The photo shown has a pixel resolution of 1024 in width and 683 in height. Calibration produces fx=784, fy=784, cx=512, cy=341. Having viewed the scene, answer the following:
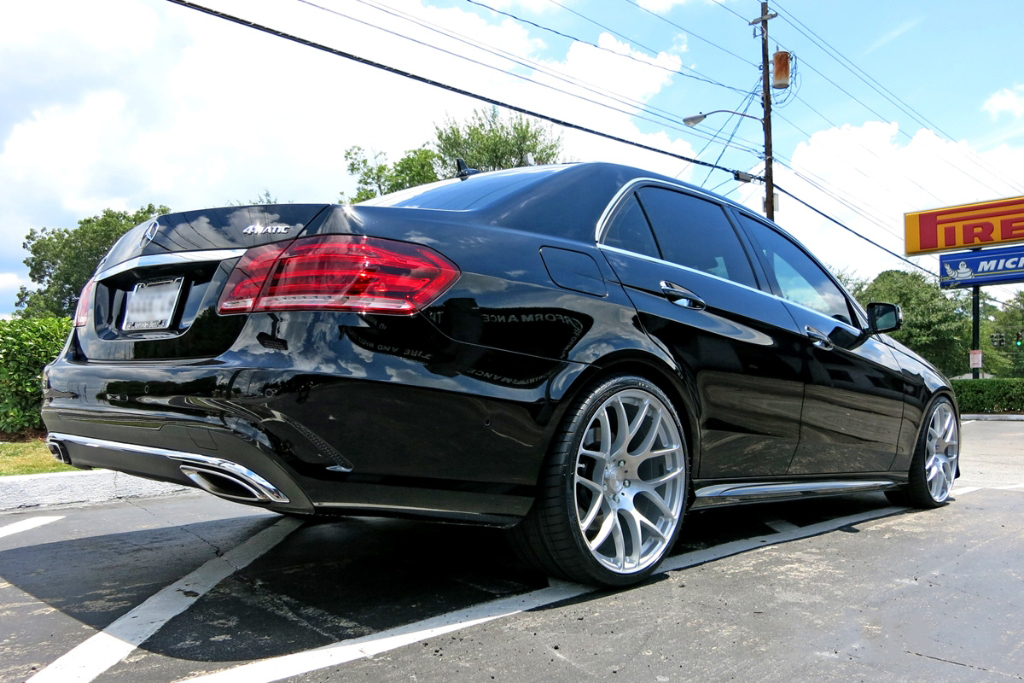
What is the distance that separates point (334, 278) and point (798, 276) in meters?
2.78

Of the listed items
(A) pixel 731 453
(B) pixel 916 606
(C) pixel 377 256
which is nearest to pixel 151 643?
(C) pixel 377 256

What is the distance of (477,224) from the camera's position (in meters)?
2.54

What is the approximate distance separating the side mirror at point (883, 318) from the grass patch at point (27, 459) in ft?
18.1

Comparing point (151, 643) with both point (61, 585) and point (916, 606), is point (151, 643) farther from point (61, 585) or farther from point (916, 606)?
point (916, 606)

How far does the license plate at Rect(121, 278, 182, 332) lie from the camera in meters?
2.40

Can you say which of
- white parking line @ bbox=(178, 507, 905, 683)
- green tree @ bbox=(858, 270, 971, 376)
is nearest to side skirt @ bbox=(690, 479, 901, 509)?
white parking line @ bbox=(178, 507, 905, 683)

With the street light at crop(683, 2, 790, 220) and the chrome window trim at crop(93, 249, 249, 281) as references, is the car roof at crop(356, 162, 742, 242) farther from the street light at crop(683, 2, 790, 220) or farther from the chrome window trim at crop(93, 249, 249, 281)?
the street light at crop(683, 2, 790, 220)

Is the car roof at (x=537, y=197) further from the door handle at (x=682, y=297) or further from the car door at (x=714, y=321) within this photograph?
the door handle at (x=682, y=297)

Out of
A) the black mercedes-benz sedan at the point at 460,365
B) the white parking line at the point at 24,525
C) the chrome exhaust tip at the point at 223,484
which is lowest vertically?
the white parking line at the point at 24,525

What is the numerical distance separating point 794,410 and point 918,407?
1.57m

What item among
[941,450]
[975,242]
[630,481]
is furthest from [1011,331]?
[630,481]

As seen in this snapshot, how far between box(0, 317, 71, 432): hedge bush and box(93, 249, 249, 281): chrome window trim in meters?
5.74

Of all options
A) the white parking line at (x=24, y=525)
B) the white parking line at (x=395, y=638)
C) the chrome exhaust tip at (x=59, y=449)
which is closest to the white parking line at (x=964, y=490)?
the white parking line at (x=395, y=638)

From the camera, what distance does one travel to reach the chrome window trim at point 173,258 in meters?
2.32
